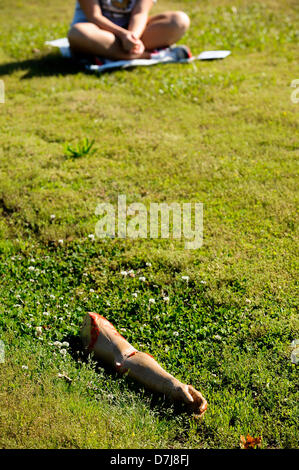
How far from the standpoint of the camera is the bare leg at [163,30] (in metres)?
8.54

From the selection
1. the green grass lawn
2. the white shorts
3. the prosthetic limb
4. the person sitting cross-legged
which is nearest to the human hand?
the person sitting cross-legged

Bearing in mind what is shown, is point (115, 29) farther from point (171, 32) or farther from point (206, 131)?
point (206, 131)

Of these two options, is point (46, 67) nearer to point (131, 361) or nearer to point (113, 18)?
point (113, 18)

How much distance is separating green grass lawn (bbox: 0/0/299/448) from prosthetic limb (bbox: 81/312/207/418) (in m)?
Result: 0.08

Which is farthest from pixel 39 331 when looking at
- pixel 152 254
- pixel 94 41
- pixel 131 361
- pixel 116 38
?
pixel 116 38

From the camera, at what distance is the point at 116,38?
27.0 feet

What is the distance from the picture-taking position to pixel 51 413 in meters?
2.98

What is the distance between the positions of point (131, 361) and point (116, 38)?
6.31 metres

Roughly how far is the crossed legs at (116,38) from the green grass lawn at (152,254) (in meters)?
0.45

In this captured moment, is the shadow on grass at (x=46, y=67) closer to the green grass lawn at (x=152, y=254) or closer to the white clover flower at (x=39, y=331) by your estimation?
the green grass lawn at (x=152, y=254)

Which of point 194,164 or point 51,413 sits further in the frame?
point 194,164

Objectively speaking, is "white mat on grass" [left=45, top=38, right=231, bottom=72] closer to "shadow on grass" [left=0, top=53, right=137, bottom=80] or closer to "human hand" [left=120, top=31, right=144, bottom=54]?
"shadow on grass" [left=0, top=53, right=137, bottom=80]
